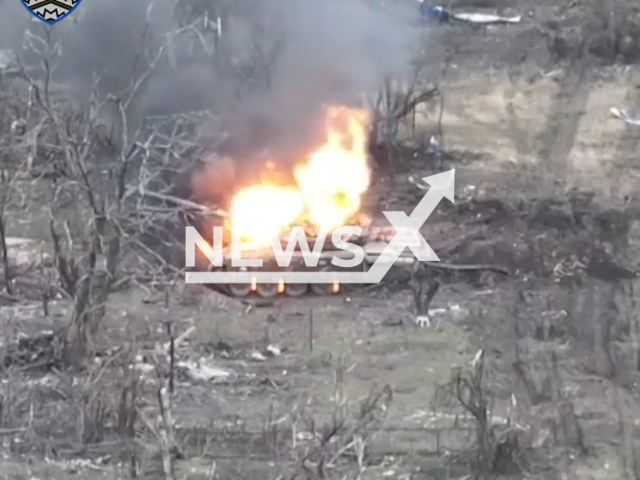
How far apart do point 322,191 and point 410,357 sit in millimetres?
4450

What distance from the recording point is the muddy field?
1077 centimetres

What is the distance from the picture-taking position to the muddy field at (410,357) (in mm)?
10766

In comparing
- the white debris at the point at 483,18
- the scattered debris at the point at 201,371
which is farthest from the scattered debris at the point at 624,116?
the scattered debris at the point at 201,371

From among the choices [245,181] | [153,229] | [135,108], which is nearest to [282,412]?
[153,229]

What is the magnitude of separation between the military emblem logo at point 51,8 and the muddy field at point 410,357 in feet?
8.63

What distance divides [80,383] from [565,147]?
10147mm

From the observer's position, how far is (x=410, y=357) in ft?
42.4

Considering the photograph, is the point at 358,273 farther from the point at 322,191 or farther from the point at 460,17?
the point at 460,17

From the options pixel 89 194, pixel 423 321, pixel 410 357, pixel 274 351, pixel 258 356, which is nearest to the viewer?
pixel 89 194

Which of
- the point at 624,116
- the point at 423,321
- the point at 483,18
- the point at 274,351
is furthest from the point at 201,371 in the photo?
the point at 483,18

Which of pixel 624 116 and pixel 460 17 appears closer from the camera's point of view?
pixel 624 116

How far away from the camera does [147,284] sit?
583 inches

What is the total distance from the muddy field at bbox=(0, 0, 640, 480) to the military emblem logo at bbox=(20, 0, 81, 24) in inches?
104

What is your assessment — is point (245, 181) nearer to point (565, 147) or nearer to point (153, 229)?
point (153, 229)
